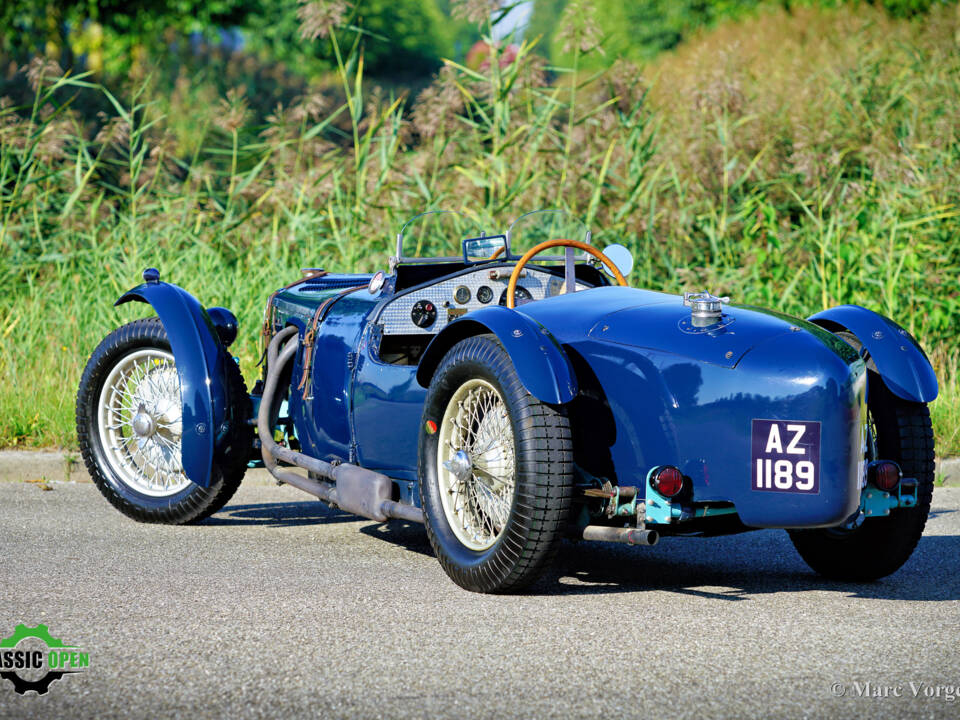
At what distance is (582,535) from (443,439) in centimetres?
74

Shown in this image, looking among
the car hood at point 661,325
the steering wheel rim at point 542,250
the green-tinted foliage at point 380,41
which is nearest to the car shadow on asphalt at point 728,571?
the car hood at point 661,325

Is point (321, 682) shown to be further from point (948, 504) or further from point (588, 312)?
point (948, 504)

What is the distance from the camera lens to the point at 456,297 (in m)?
5.67

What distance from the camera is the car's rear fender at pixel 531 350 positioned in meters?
4.30

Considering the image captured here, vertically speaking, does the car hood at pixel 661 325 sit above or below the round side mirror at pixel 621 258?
below

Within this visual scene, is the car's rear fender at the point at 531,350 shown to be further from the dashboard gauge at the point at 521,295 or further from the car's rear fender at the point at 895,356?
the car's rear fender at the point at 895,356

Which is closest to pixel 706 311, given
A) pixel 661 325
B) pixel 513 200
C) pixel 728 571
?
pixel 661 325

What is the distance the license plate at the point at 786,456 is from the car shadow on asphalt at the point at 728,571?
72 centimetres

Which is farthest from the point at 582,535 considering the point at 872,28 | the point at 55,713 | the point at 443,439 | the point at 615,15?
the point at 615,15

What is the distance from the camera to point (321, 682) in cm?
349

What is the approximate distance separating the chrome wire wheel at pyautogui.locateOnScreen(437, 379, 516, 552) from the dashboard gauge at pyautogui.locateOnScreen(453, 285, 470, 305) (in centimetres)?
92

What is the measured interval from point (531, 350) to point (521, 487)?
1.54ft

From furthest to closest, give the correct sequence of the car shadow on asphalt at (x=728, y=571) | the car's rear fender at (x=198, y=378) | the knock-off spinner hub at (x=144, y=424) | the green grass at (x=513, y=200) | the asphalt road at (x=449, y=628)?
the green grass at (x=513, y=200), the knock-off spinner hub at (x=144, y=424), the car's rear fender at (x=198, y=378), the car shadow on asphalt at (x=728, y=571), the asphalt road at (x=449, y=628)

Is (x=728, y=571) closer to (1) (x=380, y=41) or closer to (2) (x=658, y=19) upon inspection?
(2) (x=658, y=19)
